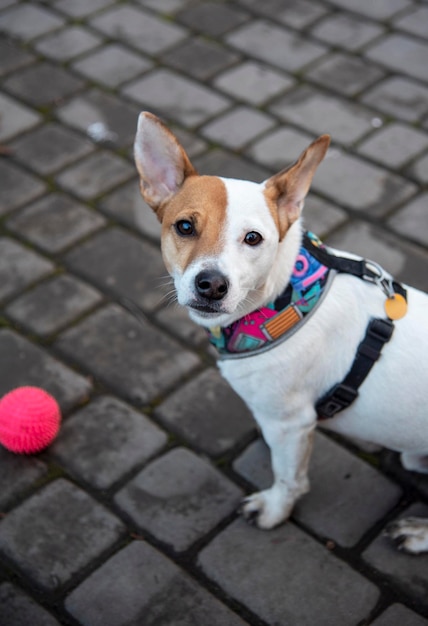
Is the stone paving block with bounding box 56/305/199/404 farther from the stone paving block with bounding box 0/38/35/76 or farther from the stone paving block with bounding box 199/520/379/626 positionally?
the stone paving block with bounding box 0/38/35/76

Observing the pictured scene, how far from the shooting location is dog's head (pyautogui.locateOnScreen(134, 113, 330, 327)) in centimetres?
254

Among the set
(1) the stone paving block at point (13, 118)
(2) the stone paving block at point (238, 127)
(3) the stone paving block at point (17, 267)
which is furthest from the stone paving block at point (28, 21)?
(3) the stone paving block at point (17, 267)

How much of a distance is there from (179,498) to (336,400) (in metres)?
0.87

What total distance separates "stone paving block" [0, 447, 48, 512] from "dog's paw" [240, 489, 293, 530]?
92cm

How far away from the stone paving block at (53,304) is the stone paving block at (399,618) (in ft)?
6.90

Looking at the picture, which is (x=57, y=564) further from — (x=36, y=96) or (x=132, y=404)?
(x=36, y=96)

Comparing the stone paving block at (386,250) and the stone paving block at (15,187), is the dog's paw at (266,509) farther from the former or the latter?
the stone paving block at (15,187)

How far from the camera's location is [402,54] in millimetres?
5566

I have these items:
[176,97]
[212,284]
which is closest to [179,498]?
[212,284]

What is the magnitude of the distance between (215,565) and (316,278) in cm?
122

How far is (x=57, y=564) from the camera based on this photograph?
300 centimetres

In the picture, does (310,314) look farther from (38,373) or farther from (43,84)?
(43,84)

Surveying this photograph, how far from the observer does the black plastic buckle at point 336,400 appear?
281 centimetres

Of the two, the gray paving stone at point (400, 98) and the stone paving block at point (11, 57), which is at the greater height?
the gray paving stone at point (400, 98)
